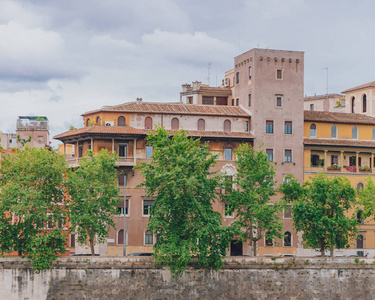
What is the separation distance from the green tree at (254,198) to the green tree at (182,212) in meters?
4.00

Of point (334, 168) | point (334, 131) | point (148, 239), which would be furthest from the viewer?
point (334, 131)

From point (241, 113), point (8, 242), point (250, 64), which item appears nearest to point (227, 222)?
point (241, 113)

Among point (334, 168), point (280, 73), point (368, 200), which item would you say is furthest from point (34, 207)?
point (334, 168)

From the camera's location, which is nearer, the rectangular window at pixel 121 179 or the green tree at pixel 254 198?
the green tree at pixel 254 198

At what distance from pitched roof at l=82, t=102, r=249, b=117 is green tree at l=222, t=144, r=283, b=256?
10.0 m

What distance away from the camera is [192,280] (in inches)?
2726

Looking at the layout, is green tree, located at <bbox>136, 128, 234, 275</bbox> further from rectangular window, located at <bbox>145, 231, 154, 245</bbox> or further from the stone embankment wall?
rectangular window, located at <bbox>145, 231, 154, 245</bbox>

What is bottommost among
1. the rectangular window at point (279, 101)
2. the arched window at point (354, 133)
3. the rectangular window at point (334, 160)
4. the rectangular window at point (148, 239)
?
the rectangular window at point (148, 239)

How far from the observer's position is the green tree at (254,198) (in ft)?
240

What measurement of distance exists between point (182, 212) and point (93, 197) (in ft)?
29.5

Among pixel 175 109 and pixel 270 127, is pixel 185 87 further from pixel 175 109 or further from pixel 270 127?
pixel 270 127

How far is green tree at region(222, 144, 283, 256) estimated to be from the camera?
73000 mm

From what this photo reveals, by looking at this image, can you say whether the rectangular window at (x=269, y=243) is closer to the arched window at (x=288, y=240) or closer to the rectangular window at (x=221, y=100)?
the arched window at (x=288, y=240)

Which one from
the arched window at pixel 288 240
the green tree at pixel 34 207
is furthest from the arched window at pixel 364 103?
the green tree at pixel 34 207
